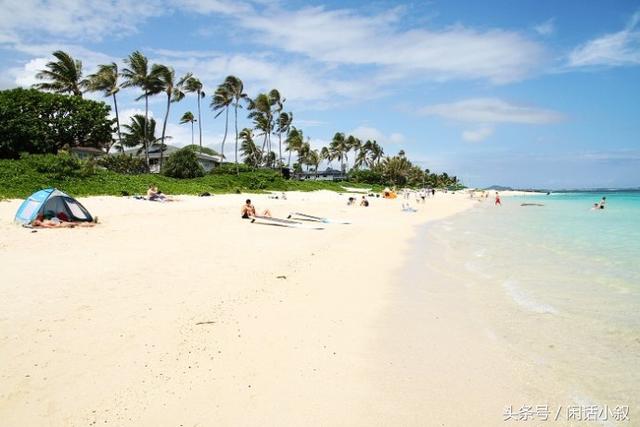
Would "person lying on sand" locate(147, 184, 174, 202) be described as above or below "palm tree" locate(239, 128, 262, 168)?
below

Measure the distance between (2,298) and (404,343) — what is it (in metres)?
5.63

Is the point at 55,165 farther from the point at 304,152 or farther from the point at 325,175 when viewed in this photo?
the point at 325,175

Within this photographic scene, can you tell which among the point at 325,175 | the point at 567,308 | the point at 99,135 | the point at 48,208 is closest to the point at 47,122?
the point at 99,135

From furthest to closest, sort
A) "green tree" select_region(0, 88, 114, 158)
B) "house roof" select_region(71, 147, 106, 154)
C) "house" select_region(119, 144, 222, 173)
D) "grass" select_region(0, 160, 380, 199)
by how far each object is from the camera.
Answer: "house" select_region(119, 144, 222, 173)
"house roof" select_region(71, 147, 106, 154)
"green tree" select_region(0, 88, 114, 158)
"grass" select_region(0, 160, 380, 199)

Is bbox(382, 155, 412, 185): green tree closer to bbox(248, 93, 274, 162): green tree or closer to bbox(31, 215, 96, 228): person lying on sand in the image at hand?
bbox(248, 93, 274, 162): green tree

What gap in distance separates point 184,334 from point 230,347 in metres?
0.68

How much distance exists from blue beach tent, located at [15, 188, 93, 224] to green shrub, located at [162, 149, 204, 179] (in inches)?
1196

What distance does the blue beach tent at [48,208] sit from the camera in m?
12.7

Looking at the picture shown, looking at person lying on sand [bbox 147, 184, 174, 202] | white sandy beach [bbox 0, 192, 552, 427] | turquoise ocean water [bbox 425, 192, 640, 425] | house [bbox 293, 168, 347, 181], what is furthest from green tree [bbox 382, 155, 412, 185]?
white sandy beach [bbox 0, 192, 552, 427]

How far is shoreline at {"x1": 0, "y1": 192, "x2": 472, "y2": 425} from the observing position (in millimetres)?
3590

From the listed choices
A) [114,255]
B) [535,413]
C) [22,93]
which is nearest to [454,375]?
[535,413]

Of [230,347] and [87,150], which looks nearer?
[230,347]

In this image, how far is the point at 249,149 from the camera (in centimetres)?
7688

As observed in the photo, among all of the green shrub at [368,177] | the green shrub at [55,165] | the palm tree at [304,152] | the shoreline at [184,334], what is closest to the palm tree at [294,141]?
the palm tree at [304,152]
